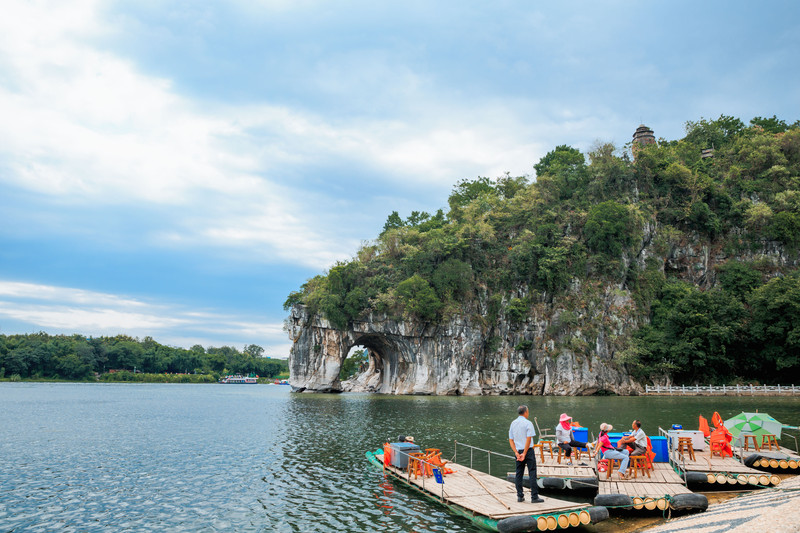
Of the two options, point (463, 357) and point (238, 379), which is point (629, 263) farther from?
point (238, 379)

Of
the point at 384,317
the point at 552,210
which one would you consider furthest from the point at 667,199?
the point at 384,317

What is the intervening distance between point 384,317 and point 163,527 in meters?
46.1

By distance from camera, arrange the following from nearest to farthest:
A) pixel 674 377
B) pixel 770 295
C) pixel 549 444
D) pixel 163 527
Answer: pixel 163 527, pixel 549 444, pixel 770 295, pixel 674 377

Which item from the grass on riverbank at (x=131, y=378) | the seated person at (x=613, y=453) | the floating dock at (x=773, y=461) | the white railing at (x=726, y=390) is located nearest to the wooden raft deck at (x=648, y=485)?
the seated person at (x=613, y=453)

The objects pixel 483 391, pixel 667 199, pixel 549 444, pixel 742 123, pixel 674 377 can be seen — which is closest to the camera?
pixel 549 444

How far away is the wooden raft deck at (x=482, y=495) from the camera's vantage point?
30.7 ft

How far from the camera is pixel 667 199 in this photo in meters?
57.9

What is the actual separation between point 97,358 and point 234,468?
10620 centimetres

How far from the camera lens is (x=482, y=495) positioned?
1089 centimetres

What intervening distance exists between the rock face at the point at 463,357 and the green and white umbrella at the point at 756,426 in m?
35.2

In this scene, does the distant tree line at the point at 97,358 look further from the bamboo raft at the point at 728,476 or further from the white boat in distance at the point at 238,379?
the bamboo raft at the point at 728,476

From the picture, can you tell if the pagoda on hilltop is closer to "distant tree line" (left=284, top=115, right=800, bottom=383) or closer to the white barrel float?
"distant tree line" (left=284, top=115, right=800, bottom=383)

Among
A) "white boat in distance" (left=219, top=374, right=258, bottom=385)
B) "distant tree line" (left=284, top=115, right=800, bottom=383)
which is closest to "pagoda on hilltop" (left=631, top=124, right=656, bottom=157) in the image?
"distant tree line" (left=284, top=115, right=800, bottom=383)

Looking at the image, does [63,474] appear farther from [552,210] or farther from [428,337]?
[552,210]
